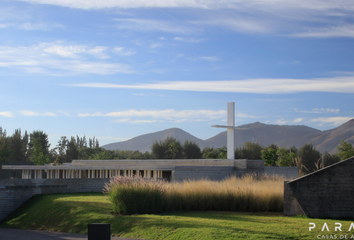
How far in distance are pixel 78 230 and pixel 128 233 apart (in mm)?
2362

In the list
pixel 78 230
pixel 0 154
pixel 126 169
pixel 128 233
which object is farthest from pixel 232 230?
pixel 0 154

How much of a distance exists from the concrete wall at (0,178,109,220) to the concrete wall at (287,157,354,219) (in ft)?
45.1

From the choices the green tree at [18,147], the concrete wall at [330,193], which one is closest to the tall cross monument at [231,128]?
the concrete wall at [330,193]

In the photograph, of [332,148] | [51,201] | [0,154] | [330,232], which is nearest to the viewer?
[330,232]

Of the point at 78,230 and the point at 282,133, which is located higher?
the point at 282,133

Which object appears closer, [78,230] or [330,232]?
[330,232]

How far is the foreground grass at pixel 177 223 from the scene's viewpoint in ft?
27.2

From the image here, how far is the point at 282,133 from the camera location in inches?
6649

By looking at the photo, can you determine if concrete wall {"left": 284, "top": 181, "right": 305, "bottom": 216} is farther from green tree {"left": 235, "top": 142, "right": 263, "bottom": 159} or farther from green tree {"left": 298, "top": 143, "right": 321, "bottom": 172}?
green tree {"left": 235, "top": 142, "right": 263, "bottom": 159}

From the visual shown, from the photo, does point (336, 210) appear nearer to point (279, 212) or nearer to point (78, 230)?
point (279, 212)

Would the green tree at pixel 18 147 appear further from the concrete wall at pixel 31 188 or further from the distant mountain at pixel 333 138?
the distant mountain at pixel 333 138

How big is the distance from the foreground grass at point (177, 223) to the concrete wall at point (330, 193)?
65cm

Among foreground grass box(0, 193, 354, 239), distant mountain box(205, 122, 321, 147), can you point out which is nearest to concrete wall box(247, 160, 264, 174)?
foreground grass box(0, 193, 354, 239)

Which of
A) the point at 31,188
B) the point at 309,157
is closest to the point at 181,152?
the point at 309,157
